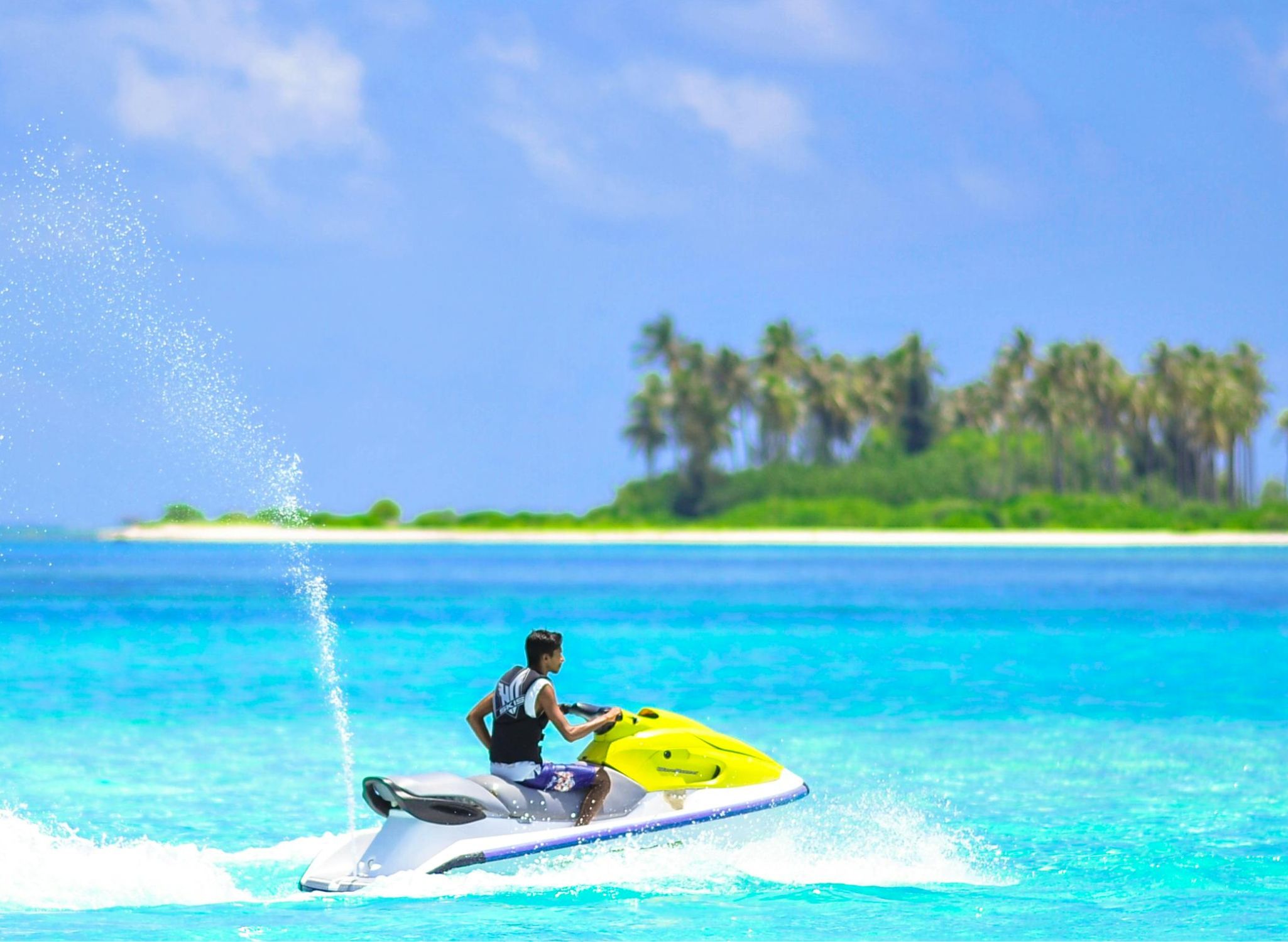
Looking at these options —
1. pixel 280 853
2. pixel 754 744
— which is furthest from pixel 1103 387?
pixel 280 853

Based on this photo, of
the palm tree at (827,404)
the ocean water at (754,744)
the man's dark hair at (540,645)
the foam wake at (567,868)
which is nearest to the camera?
the man's dark hair at (540,645)

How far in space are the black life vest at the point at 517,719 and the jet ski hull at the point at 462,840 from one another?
379 mm

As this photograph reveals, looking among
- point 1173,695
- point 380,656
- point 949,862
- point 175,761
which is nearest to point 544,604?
point 380,656

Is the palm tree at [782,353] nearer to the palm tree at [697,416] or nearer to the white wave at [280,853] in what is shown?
the palm tree at [697,416]

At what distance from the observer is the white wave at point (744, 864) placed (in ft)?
33.8

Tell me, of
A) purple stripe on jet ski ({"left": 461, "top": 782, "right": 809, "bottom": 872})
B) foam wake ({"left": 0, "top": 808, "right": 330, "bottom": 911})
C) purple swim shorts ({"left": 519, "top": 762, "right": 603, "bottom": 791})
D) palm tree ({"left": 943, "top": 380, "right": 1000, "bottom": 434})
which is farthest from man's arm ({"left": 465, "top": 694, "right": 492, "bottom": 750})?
palm tree ({"left": 943, "top": 380, "right": 1000, "bottom": 434})

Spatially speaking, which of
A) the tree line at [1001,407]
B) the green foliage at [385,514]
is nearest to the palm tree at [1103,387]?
the tree line at [1001,407]

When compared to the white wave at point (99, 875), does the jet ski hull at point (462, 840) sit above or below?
above

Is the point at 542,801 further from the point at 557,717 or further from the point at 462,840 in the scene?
the point at 557,717

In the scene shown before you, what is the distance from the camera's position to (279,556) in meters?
145

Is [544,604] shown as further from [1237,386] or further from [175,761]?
[1237,386]

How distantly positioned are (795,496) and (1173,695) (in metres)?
105

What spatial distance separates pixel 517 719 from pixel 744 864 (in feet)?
7.02

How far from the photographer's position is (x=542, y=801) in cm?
1024
